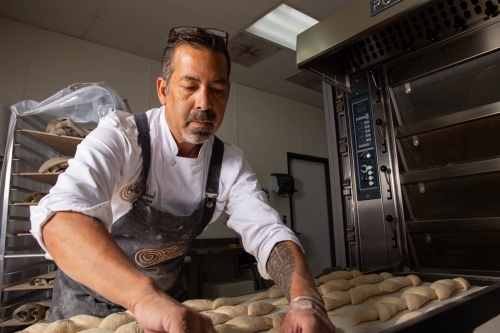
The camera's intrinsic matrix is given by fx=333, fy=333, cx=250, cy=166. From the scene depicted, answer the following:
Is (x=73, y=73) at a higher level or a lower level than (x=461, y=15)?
higher

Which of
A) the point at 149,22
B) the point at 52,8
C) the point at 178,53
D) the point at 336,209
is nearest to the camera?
the point at 178,53

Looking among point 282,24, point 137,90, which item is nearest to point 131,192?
point 282,24

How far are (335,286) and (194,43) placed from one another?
1129 millimetres

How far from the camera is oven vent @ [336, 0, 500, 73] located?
4.40 feet

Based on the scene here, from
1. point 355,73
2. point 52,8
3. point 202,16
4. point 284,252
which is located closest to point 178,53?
point 284,252

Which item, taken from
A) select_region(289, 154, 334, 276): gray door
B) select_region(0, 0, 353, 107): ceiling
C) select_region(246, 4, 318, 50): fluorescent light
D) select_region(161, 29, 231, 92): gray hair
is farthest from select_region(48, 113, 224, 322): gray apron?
select_region(289, 154, 334, 276): gray door

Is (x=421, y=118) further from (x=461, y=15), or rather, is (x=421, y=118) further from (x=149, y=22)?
(x=149, y=22)

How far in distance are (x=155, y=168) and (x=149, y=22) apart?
8.44 feet

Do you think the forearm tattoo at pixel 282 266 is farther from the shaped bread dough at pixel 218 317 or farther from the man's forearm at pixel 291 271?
the shaped bread dough at pixel 218 317

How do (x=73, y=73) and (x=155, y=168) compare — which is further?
(x=73, y=73)

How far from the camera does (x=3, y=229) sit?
2244 millimetres

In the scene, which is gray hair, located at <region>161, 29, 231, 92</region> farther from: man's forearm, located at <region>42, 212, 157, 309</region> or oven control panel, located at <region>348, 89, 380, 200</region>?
oven control panel, located at <region>348, 89, 380, 200</region>

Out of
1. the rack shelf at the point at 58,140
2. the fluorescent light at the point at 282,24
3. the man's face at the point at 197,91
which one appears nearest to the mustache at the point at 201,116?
the man's face at the point at 197,91

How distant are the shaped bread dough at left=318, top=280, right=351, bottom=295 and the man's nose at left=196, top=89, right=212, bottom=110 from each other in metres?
0.91
